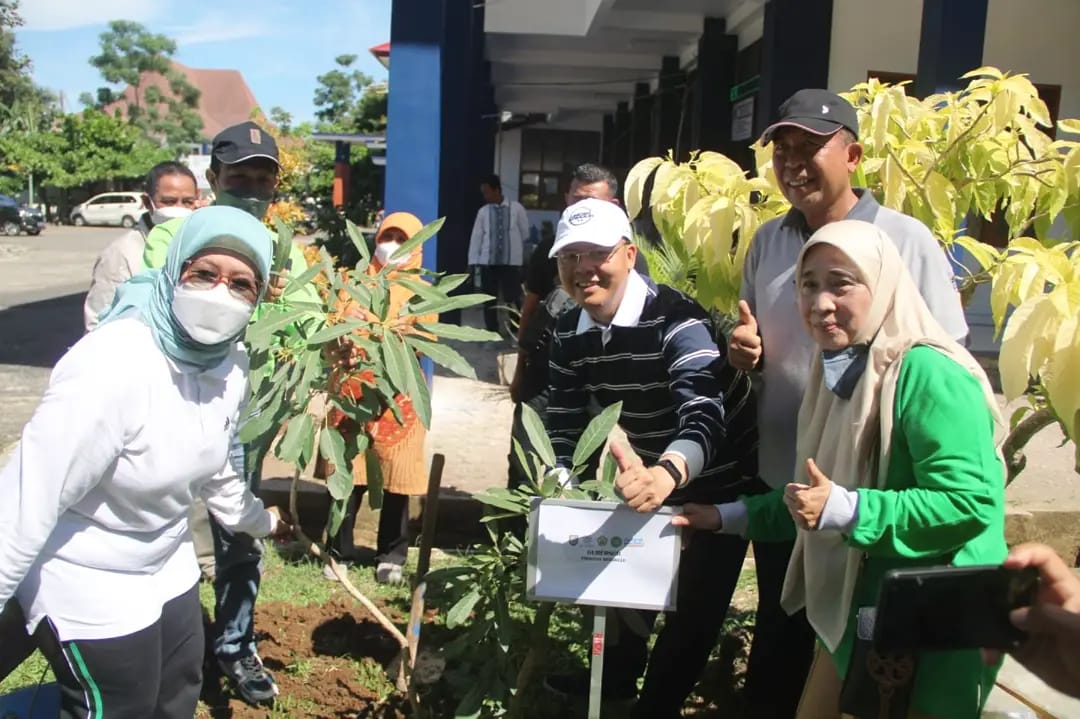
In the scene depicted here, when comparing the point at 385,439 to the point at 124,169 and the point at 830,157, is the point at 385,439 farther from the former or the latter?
the point at 124,169

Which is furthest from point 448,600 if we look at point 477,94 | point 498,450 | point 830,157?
point 477,94

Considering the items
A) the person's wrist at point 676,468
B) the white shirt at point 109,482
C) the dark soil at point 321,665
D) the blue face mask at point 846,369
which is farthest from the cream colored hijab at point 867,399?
the dark soil at point 321,665

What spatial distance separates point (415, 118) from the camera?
6.63m

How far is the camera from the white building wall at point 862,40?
8.45m

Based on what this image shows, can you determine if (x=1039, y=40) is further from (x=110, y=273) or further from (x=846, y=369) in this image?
(x=110, y=273)

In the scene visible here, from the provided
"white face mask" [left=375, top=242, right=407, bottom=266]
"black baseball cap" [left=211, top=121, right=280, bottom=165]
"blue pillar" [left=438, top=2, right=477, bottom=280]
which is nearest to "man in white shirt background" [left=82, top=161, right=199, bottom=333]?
"black baseball cap" [left=211, top=121, right=280, bottom=165]

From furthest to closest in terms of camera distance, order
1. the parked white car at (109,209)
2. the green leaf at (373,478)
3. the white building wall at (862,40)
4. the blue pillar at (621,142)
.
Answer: the parked white car at (109,209)
the blue pillar at (621,142)
the white building wall at (862,40)
the green leaf at (373,478)

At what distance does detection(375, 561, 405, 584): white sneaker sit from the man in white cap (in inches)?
64.6

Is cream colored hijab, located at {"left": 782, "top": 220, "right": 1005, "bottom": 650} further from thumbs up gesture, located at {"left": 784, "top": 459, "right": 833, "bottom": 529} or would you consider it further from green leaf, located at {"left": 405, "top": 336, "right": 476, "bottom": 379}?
green leaf, located at {"left": 405, "top": 336, "right": 476, "bottom": 379}

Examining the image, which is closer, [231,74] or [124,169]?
[124,169]

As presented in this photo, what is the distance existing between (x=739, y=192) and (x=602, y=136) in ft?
68.5

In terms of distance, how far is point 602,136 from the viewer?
23172mm

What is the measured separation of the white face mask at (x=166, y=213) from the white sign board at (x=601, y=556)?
6.98 ft

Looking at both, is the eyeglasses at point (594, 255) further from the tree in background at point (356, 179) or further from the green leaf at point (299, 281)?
the tree in background at point (356, 179)
